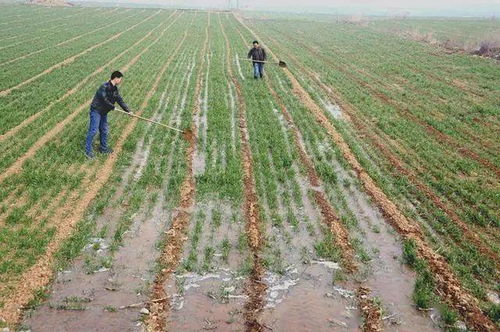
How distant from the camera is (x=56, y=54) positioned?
27.6 m

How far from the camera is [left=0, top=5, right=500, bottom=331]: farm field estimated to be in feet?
21.1

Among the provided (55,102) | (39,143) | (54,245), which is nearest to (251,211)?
(54,245)

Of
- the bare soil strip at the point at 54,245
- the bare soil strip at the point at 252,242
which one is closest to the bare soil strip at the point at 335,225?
the bare soil strip at the point at 252,242

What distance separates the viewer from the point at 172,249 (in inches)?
304

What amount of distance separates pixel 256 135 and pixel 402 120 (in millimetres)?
5692

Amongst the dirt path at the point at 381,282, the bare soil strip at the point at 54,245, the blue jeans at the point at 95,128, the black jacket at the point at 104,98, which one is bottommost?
the dirt path at the point at 381,282

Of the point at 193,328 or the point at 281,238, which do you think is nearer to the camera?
the point at 193,328

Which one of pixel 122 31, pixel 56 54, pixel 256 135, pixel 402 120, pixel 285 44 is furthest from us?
pixel 122 31

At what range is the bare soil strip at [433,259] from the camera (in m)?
6.36

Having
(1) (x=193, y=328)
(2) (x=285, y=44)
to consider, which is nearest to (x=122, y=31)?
(2) (x=285, y=44)

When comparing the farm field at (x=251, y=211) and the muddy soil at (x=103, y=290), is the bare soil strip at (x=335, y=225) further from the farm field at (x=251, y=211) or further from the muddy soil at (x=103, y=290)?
the muddy soil at (x=103, y=290)

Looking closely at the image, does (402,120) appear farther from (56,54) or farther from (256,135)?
(56,54)

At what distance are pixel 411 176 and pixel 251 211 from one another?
14.5ft

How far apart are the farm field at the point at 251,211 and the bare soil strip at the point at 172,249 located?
0.03 meters
